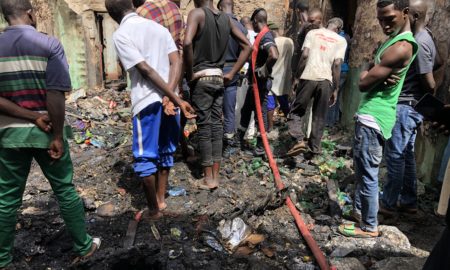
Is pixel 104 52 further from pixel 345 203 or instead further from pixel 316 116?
pixel 345 203

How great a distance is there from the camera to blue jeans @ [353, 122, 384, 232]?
312cm

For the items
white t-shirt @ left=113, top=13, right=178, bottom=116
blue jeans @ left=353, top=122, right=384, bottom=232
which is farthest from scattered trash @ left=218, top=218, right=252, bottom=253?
white t-shirt @ left=113, top=13, right=178, bottom=116

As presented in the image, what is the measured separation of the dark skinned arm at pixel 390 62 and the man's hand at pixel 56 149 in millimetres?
2509

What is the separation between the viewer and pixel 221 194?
4.10 metres

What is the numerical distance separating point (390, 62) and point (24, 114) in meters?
2.81

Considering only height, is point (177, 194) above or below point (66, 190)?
below

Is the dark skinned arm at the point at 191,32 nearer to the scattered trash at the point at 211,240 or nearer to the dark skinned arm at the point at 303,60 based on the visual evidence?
the scattered trash at the point at 211,240

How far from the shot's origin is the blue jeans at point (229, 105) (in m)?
4.95

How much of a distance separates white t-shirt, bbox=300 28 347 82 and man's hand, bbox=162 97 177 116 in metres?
2.54

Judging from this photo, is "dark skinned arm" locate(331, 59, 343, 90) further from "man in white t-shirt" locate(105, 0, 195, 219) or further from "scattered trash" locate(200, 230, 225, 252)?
"scattered trash" locate(200, 230, 225, 252)

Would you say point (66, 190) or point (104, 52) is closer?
point (66, 190)

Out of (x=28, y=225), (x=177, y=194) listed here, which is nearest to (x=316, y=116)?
(x=177, y=194)

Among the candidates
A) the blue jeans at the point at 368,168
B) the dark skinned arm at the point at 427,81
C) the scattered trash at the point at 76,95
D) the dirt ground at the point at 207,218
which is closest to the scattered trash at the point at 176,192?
the dirt ground at the point at 207,218

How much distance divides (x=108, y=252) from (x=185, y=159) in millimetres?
2131
